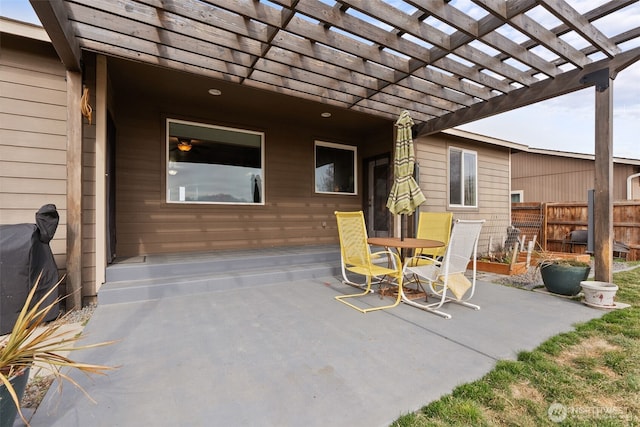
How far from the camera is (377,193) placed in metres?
6.84

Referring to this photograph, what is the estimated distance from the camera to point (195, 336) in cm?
246

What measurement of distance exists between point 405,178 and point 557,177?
11958 mm

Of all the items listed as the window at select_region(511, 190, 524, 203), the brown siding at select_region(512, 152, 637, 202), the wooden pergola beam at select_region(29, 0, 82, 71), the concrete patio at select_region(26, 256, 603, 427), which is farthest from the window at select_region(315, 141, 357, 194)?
the window at select_region(511, 190, 524, 203)

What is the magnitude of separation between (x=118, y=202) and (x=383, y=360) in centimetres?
453

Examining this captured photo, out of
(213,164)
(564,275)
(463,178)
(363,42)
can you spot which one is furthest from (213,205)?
(463,178)

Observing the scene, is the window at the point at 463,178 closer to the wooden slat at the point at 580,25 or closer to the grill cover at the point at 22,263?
the wooden slat at the point at 580,25

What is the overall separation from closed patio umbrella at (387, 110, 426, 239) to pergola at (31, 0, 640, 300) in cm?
66

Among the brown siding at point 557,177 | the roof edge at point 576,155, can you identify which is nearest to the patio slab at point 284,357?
the roof edge at point 576,155

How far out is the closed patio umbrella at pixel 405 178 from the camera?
3.70 meters

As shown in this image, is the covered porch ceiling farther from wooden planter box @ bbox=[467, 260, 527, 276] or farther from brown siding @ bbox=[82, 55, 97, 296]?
wooden planter box @ bbox=[467, 260, 527, 276]

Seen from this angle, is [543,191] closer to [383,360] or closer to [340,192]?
[340,192]

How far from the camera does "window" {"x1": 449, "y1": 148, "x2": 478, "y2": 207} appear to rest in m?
6.85

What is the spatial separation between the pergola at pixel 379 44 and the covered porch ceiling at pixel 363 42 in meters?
0.01

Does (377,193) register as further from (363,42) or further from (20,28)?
(20,28)
